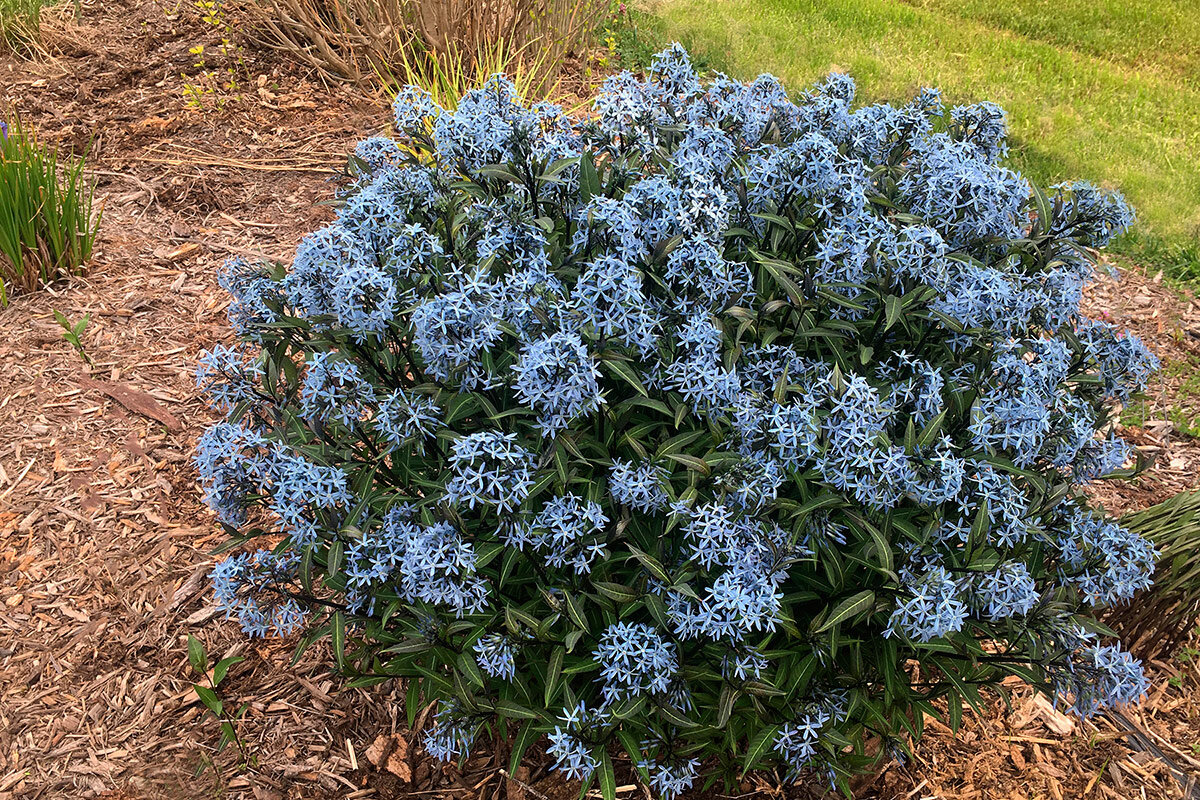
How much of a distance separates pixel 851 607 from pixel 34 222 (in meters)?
3.91

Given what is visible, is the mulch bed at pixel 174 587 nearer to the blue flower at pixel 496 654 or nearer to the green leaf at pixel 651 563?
the blue flower at pixel 496 654

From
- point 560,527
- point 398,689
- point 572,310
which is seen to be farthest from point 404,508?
point 398,689

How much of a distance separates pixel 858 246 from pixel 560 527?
95 cm

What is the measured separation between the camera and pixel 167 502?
345 cm

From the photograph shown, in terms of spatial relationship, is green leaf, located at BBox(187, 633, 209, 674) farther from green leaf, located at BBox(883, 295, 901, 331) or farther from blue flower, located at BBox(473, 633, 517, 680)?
green leaf, located at BBox(883, 295, 901, 331)

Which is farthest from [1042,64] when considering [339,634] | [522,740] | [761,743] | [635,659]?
[339,634]

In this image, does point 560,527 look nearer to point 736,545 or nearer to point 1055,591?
point 736,545

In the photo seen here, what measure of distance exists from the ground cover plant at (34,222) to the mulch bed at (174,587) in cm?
12

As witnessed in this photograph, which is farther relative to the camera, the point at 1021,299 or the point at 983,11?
the point at 983,11

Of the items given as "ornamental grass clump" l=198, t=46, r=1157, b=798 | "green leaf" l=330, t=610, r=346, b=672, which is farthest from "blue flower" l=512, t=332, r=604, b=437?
"green leaf" l=330, t=610, r=346, b=672

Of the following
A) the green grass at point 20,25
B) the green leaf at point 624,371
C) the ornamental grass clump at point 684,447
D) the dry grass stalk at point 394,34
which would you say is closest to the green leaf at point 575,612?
the ornamental grass clump at point 684,447

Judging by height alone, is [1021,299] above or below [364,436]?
above

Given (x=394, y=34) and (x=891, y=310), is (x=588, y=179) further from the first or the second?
(x=394, y=34)

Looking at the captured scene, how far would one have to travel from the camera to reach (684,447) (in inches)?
83.4
